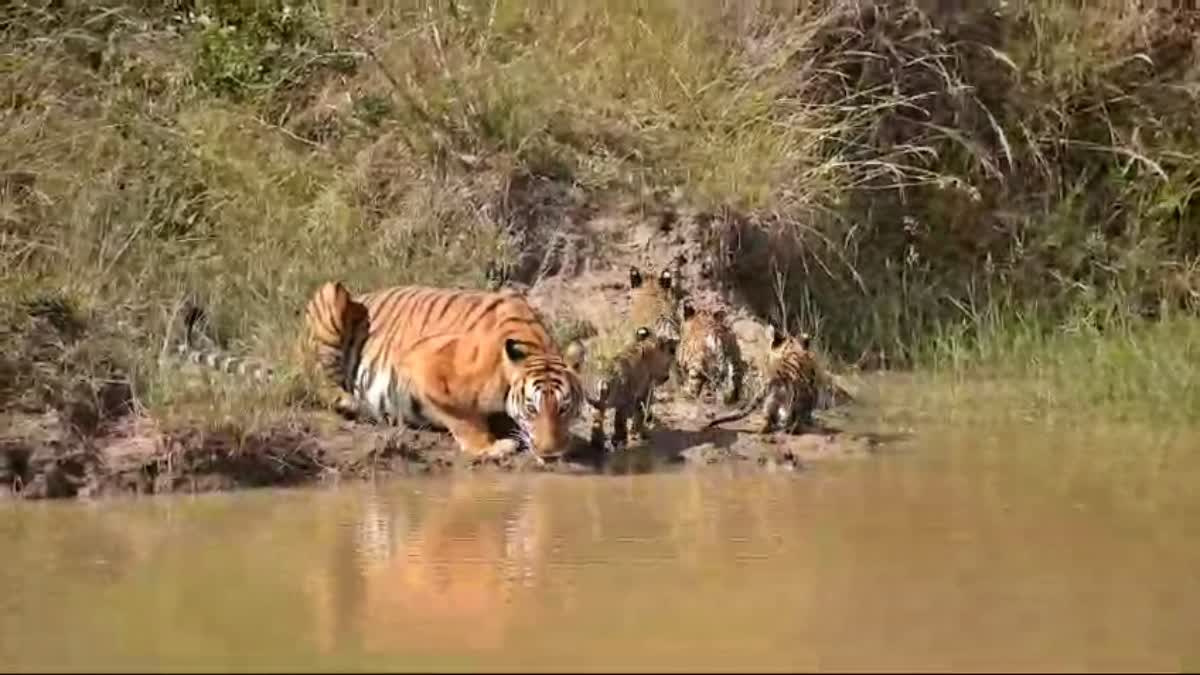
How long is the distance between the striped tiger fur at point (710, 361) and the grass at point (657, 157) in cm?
132

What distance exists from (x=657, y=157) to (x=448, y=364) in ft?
8.62

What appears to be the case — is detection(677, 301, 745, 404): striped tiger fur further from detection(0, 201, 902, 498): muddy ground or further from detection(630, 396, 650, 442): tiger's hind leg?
detection(630, 396, 650, 442): tiger's hind leg

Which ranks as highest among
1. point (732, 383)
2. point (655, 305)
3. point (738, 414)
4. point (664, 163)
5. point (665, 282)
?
point (664, 163)

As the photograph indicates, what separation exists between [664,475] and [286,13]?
4.86 metres

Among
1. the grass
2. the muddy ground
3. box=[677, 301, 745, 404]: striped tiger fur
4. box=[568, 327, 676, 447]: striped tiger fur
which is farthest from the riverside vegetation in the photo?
box=[568, 327, 676, 447]: striped tiger fur

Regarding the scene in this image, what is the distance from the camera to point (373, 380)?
8.59 meters

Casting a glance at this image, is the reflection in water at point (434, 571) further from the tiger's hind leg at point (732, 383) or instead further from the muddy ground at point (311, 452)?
the tiger's hind leg at point (732, 383)

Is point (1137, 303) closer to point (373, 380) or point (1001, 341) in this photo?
point (1001, 341)

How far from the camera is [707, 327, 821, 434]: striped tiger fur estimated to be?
824 cm

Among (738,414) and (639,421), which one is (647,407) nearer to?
(639,421)

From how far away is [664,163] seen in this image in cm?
1045

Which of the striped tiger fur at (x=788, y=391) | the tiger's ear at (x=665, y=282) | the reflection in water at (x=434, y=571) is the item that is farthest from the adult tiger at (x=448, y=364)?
the tiger's ear at (x=665, y=282)

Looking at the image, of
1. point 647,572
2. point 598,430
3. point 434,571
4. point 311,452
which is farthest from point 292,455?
point 647,572

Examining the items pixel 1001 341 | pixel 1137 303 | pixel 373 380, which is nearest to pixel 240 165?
pixel 373 380
